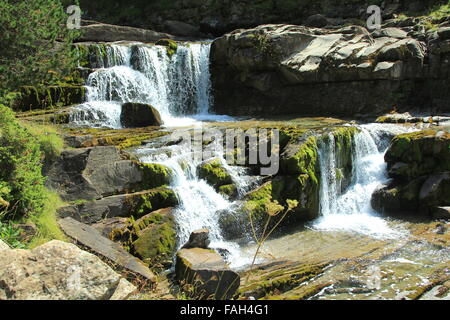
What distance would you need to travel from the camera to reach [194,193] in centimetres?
981

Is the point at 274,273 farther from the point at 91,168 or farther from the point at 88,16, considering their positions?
the point at 88,16

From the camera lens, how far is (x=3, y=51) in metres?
10.2

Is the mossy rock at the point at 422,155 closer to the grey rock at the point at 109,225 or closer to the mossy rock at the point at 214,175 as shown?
the mossy rock at the point at 214,175

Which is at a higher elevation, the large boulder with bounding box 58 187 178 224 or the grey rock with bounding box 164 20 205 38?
the grey rock with bounding box 164 20 205 38

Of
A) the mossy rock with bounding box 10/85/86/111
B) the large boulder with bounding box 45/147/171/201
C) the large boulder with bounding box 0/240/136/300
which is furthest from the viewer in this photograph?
the mossy rock with bounding box 10/85/86/111

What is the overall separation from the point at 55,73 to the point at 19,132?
4.89 metres

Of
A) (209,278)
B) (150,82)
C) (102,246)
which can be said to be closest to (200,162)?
(102,246)

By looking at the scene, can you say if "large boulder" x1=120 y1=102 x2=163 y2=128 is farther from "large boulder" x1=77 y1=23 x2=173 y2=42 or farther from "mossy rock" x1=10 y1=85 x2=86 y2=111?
"large boulder" x1=77 y1=23 x2=173 y2=42

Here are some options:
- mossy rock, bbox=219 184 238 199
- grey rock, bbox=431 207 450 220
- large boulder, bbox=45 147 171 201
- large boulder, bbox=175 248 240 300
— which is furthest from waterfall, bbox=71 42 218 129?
grey rock, bbox=431 207 450 220

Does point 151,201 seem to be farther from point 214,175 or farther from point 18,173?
point 18,173

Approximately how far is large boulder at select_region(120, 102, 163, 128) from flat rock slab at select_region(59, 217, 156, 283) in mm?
7011

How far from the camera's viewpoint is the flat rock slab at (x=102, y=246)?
6941 millimetres

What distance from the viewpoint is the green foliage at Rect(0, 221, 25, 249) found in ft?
19.1

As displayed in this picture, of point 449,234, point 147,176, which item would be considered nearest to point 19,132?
point 147,176
